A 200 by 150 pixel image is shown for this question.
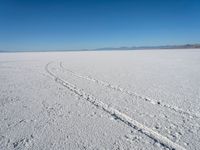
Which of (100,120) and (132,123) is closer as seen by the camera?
(132,123)

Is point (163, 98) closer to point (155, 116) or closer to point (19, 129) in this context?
point (155, 116)

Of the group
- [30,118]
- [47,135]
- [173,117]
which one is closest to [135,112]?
[173,117]

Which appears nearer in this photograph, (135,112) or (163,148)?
(163,148)

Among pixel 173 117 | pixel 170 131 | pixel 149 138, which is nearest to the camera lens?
pixel 149 138

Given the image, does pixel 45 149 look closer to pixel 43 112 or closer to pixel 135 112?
pixel 43 112

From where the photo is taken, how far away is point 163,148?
2555 mm

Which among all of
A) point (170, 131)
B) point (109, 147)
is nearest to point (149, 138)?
point (170, 131)

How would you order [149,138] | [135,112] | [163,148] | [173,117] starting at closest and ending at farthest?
[163,148] < [149,138] < [173,117] < [135,112]

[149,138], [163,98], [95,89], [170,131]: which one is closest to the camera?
[149,138]

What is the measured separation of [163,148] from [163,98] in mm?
2659

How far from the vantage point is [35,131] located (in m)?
3.11

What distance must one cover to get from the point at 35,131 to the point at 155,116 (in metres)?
2.51

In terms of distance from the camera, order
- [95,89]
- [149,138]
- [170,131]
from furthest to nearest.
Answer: [95,89] < [170,131] < [149,138]

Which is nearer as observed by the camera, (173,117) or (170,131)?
(170,131)
